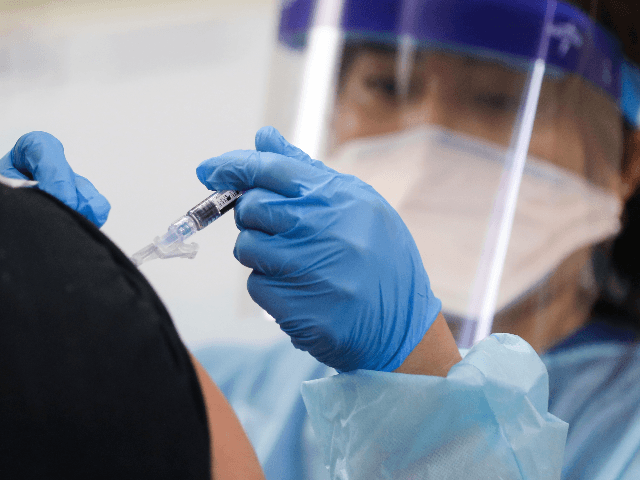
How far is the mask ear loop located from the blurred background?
625 millimetres

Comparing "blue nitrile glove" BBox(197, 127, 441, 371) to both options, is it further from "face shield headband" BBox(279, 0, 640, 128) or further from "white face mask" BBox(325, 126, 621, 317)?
"face shield headband" BBox(279, 0, 640, 128)

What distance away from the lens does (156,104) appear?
1.74 m

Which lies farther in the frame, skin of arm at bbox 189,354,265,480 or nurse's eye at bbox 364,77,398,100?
nurse's eye at bbox 364,77,398,100

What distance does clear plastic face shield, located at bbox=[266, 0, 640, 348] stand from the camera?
3.95ft

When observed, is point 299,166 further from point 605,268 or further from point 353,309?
point 605,268

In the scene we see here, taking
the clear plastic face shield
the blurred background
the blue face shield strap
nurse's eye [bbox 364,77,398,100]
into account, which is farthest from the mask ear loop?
the blurred background

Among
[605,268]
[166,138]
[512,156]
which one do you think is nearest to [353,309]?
[512,156]

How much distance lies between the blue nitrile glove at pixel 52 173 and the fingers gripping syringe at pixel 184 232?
4.6 inches

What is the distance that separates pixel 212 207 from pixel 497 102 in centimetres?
88

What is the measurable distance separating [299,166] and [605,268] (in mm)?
1150

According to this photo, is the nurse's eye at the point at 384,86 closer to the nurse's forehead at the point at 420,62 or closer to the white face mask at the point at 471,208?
the nurse's forehead at the point at 420,62

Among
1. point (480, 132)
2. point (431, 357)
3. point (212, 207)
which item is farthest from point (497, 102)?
point (212, 207)

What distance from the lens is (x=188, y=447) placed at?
0.47 metres

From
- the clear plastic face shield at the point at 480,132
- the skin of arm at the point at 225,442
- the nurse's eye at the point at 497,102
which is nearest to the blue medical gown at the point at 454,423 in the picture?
the skin of arm at the point at 225,442
